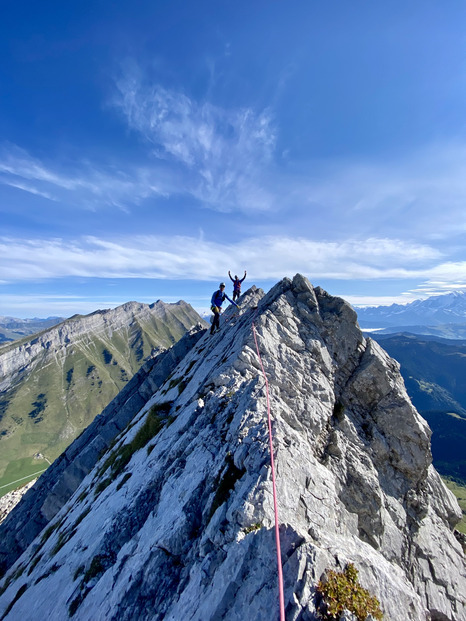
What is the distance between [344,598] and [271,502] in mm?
3839

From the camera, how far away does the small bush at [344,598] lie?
7.98 meters

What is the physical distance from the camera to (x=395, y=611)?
9.13 meters

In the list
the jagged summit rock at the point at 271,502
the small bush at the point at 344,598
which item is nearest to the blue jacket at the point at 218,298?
the jagged summit rock at the point at 271,502

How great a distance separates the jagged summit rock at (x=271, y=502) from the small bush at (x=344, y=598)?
1.24ft

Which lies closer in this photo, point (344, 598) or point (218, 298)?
point (344, 598)

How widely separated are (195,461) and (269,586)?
8.31m

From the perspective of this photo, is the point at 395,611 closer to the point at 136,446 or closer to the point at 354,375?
the point at 354,375

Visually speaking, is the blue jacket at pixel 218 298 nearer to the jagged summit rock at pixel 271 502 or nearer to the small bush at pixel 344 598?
the jagged summit rock at pixel 271 502

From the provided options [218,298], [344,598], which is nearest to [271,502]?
[344,598]

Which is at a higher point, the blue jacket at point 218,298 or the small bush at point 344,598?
the blue jacket at point 218,298

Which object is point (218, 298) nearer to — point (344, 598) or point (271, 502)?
point (271, 502)

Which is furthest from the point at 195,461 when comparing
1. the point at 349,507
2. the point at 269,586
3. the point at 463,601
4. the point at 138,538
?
the point at 463,601

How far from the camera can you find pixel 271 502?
1166cm

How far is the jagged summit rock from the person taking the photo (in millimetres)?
9867
